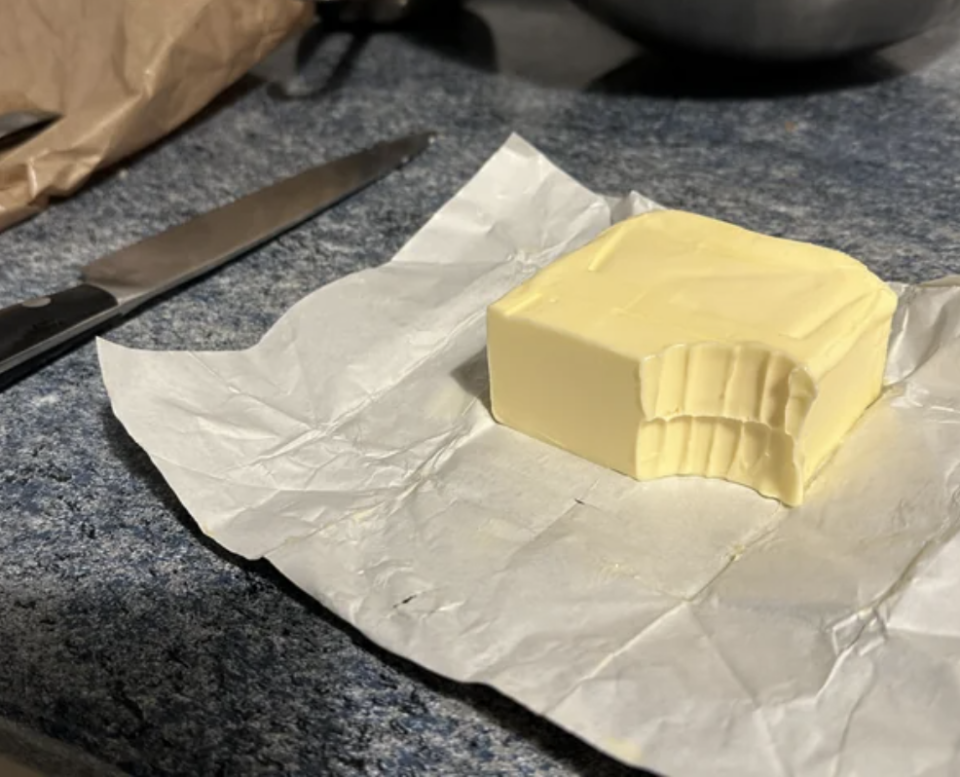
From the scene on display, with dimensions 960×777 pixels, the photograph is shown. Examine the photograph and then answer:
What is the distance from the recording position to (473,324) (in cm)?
72

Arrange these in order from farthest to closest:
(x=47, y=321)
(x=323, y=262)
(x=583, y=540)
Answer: (x=323, y=262) → (x=47, y=321) → (x=583, y=540)

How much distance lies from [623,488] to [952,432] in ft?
0.61

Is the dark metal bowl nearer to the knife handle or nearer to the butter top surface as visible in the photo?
the butter top surface

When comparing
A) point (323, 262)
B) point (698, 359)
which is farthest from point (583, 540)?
point (323, 262)

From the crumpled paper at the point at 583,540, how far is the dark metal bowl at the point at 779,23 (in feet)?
1.04

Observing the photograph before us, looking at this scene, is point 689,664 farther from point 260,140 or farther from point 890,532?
point 260,140

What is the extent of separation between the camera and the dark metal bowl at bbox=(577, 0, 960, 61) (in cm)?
87

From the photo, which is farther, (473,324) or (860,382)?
(473,324)

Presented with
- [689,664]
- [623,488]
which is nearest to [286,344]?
[623,488]

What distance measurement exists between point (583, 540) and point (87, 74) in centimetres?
62

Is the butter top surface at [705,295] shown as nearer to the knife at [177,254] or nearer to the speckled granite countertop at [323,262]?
the speckled granite countertop at [323,262]

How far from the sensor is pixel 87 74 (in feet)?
2.93

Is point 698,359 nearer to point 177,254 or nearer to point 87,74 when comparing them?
point 177,254

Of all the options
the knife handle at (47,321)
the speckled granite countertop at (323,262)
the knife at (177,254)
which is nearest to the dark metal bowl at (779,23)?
the speckled granite countertop at (323,262)
